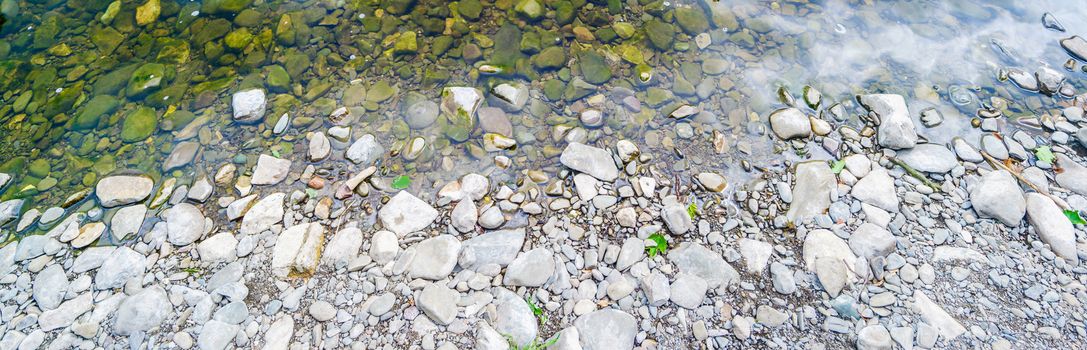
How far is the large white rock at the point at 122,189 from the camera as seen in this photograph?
3.29 m

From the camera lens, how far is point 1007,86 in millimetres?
3828

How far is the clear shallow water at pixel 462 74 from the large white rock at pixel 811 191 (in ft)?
0.67

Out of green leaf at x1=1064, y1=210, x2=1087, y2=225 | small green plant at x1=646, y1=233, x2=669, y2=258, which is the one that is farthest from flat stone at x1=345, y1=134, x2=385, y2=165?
green leaf at x1=1064, y1=210, x2=1087, y2=225

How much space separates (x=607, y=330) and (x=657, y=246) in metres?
0.63

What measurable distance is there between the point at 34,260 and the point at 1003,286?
5.58 m

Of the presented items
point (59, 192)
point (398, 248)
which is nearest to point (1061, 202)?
point (398, 248)

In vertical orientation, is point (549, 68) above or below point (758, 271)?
above

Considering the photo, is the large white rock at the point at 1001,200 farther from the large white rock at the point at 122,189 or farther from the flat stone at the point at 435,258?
the large white rock at the point at 122,189

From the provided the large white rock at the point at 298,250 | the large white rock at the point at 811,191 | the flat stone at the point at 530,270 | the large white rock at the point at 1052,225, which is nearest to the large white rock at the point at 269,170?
the large white rock at the point at 298,250

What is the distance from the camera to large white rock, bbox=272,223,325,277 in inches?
112

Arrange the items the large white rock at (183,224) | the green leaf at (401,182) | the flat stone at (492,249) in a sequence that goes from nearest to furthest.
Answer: the flat stone at (492,249) → the large white rock at (183,224) → the green leaf at (401,182)

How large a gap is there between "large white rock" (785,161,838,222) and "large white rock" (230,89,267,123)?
3798 millimetres

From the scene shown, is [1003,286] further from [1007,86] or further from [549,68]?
Result: [549,68]

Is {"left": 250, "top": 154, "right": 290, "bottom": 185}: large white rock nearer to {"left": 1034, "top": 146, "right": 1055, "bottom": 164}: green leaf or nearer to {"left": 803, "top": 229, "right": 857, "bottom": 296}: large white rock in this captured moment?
{"left": 803, "top": 229, "right": 857, "bottom": 296}: large white rock
